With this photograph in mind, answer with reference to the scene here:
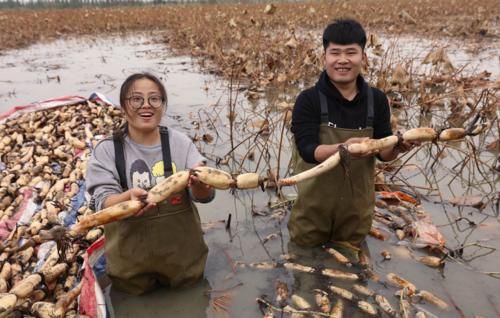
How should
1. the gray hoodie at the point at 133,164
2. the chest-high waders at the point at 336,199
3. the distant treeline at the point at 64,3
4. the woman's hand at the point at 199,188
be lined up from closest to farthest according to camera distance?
the woman's hand at the point at 199,188 < the gray hoodie at the point at 133,164 < the chest-high waders at the point at 336,199 < the distant treeline at the point at 64,3

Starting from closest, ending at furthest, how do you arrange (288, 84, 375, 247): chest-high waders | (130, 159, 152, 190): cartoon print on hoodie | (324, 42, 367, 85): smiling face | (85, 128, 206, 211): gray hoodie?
1. (85, 128, 206, 211): gray hoodie
2. (130, 159, 152, 190): cartoon print on hoodie
3. (324, 42, 367, 85): smiling face
4. (288, 84, 375, 247): chest-high waders

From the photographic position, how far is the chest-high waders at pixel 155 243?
7.29 feet

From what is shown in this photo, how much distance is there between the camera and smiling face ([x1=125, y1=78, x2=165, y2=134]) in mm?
2203

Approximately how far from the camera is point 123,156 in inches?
88.7

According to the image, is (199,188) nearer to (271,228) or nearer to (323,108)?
(323,108)

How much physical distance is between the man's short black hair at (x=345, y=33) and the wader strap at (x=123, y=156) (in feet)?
3.64

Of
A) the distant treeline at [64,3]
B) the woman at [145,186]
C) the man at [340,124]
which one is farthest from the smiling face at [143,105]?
the distant treeline at [64,3]

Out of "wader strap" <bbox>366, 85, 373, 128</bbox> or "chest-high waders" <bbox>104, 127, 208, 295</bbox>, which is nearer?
"chest-high waders" <bbox>104, 127, 208, 295</bbox>

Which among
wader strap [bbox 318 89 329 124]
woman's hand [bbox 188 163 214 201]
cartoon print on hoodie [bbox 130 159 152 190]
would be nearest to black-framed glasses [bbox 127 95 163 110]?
cartoon print on hoodie [bbox 130 159 152 190]

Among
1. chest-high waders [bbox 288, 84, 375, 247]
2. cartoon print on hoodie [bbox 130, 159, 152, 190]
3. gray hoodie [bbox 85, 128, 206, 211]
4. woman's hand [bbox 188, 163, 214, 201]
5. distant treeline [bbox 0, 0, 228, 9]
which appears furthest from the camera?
distant treeline [bbox 0, 0, 228, 9]

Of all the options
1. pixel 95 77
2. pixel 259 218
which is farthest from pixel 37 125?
pixel 95 77

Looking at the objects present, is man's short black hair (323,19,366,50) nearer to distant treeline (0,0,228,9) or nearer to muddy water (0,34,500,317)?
muddy water (0,34,500,317)

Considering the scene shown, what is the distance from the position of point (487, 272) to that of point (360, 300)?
90cm

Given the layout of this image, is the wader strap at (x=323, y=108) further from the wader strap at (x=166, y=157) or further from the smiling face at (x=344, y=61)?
the wader strap at (x=166, y=157)
